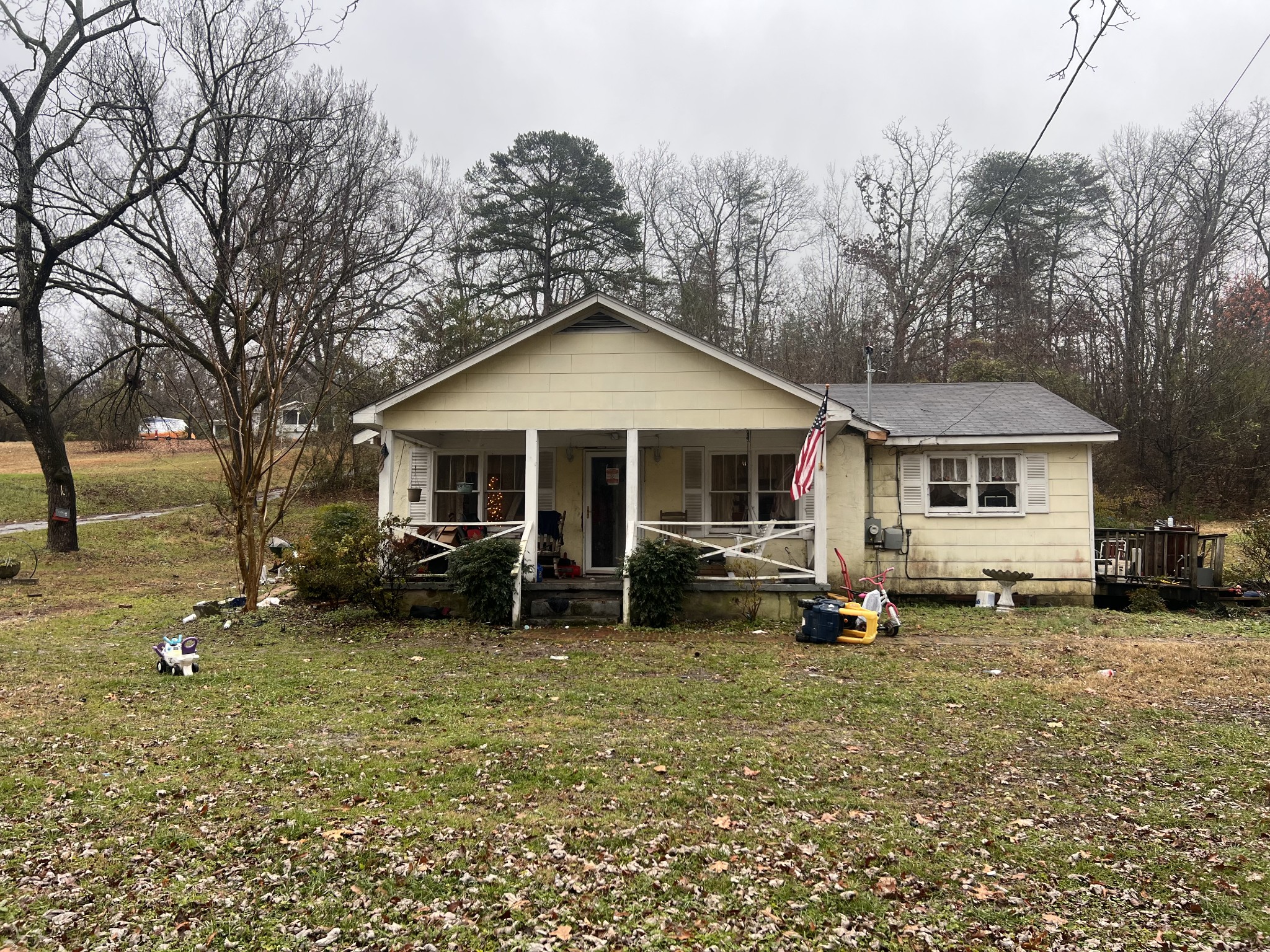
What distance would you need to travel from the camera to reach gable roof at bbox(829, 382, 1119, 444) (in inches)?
534

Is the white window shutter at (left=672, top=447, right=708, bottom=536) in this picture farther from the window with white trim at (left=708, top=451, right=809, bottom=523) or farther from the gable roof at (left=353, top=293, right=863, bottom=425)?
the gable roof at (left=353, top=293, right=863, bottom=425)

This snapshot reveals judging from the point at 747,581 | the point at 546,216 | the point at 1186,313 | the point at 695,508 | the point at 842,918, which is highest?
the point at 546,216

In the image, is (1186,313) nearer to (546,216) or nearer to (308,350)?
(546,216)

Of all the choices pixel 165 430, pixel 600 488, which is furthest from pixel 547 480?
pixel 165 430

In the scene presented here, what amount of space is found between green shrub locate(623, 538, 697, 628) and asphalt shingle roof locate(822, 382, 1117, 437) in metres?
4.52

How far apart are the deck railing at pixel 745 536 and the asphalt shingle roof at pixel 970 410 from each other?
2577 mm

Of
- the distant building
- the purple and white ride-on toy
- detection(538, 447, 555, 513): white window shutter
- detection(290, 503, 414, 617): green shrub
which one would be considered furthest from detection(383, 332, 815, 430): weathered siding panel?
the distant building

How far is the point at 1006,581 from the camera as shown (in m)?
13.0

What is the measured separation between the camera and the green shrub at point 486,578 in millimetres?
11125

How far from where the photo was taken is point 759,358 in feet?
101

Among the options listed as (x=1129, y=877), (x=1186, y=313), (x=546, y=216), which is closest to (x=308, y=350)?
(x=546, y=216)

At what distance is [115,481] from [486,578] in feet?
78.5

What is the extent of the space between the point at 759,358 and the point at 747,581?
20.6m

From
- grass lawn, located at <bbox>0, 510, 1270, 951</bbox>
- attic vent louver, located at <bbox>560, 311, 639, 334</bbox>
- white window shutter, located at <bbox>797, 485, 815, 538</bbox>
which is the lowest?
grass lawn, located at <bbox>0, 510, 1270, 951</bbox>
